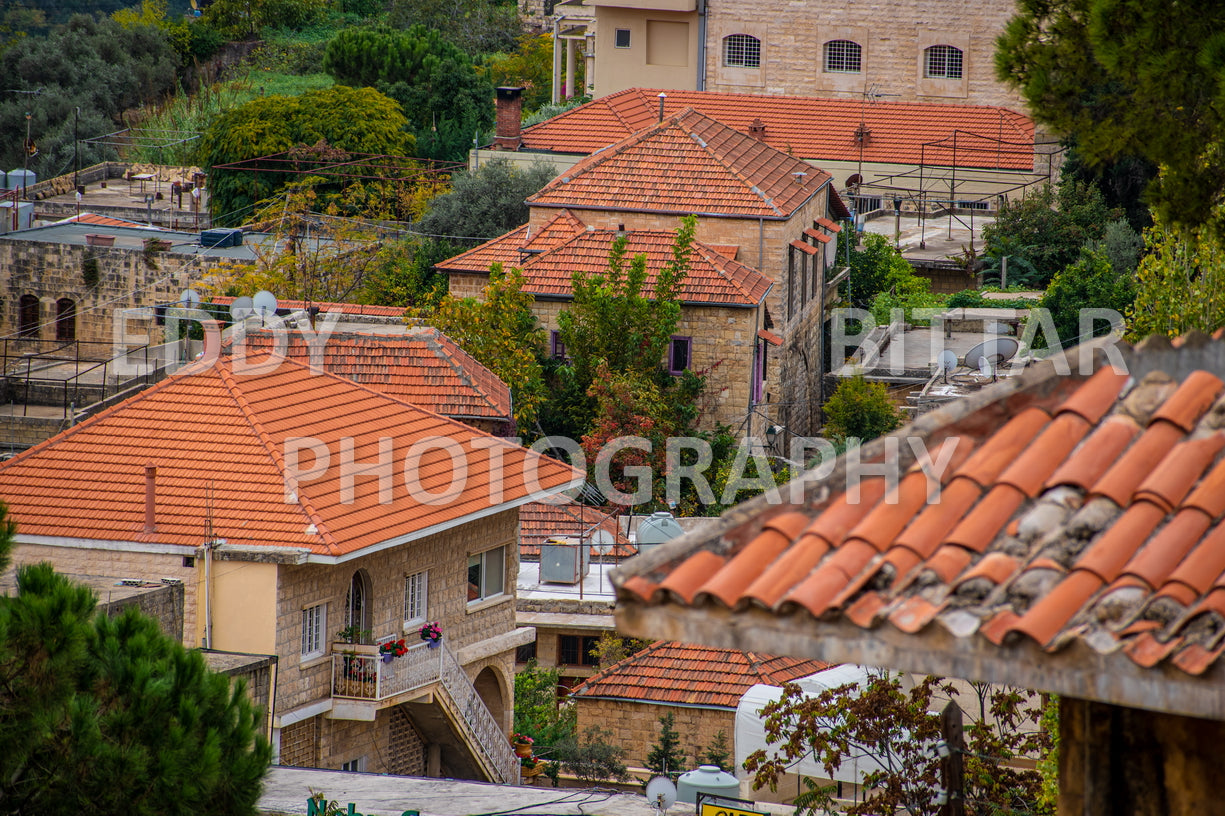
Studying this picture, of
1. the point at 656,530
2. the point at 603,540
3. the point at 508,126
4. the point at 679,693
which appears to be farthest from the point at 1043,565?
the point at 508,126

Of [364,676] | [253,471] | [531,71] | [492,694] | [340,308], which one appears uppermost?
[531,71]

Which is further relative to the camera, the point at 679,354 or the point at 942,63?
the point at 942,63

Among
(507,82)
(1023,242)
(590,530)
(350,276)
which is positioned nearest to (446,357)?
(590,530)

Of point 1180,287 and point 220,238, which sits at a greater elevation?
point 220,238

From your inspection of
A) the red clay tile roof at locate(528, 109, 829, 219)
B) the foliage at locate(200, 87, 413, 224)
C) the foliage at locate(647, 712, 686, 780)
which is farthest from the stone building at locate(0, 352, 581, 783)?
the foliage at locate(200, 87, 413, 224)

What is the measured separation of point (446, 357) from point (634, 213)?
8856 mm

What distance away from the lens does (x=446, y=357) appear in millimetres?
30359

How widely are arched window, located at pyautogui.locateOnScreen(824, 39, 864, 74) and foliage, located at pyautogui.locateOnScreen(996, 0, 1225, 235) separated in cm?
5315

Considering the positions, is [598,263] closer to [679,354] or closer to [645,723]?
[679,354]

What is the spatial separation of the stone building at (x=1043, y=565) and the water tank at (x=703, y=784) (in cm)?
1226

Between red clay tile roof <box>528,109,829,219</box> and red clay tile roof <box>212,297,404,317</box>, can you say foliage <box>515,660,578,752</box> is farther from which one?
red clay tile roof <box>528,109,829,219</box>

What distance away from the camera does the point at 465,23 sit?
85.9 meters

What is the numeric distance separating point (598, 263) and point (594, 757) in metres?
15.6

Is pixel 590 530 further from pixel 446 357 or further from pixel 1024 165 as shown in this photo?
pixel 1024 165
